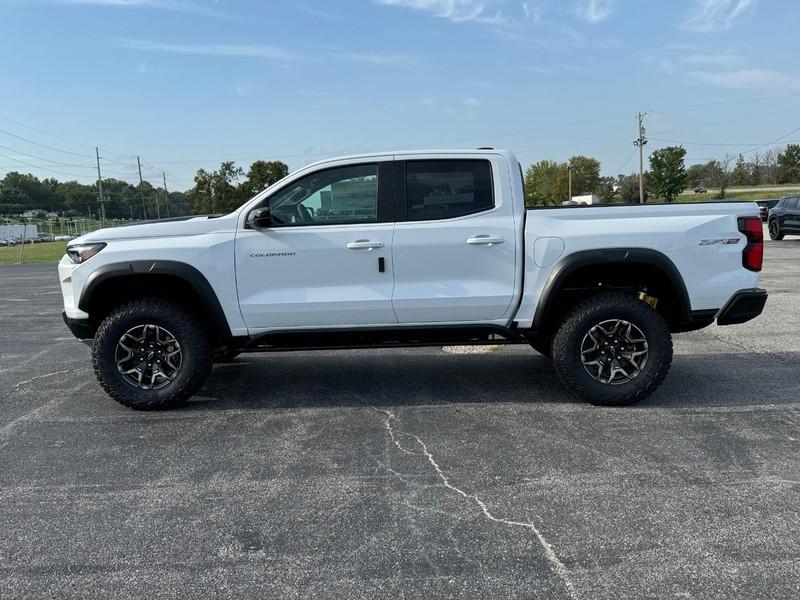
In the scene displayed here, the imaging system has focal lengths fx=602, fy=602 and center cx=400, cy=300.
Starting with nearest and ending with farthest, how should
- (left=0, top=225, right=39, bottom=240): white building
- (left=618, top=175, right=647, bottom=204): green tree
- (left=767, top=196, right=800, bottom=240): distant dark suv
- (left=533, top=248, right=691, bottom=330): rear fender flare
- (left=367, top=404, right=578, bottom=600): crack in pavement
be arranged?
(left=367, top=404, right=578, bottom=600): crack in pavement, (left=533, top=248, right=691, bottom=330): rear fender flare, (left=767, top=196, right=800, bottom=240): distant dark suv, (left=618, top=175, right=647, bottom=204): green tree, (left=0, top=225, right=39, bottom=240): white building

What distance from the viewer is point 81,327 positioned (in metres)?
4.91

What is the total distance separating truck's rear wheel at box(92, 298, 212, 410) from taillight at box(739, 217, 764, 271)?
4.29 metres

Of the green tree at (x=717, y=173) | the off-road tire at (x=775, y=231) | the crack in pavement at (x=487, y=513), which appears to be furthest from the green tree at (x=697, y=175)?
the crack in pavement at (x=487, y=513)

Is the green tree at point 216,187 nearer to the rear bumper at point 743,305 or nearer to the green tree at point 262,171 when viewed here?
the green tree at point 262,171

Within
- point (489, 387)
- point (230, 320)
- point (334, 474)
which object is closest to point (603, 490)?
point (334, 474)

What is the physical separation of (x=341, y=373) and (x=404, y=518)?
9.89 feet

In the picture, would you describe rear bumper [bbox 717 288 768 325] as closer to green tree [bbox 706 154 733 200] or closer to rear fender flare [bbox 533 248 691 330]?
rear fender flare [bbox 533 248 691 330]

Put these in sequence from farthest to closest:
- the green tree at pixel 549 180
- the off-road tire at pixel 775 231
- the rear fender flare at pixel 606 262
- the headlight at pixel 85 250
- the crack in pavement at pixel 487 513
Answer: the green tree at pixel 549 180, the off-road tire at pixel 775 231, the headlight at pixel 85 250, the rear fender flare at pixel 606 262, the crack in pavement at pixel 487 513

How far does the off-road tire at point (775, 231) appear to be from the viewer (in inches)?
869

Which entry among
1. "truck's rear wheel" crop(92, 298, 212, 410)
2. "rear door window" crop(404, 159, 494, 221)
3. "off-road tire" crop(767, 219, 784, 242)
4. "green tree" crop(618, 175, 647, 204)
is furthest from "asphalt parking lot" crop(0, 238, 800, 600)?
"green tree" crop(618, 175, 647, 204)

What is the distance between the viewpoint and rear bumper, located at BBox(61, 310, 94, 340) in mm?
4891

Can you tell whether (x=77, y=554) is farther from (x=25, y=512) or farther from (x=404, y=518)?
(x=404, y=518)

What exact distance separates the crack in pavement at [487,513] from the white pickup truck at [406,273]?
35.5 inches

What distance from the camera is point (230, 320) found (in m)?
4.80
